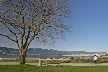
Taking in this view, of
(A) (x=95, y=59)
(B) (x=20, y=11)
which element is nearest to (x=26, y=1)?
(B) (x=20, y=11)

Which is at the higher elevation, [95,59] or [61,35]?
[61,35]

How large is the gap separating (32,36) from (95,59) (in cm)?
1254

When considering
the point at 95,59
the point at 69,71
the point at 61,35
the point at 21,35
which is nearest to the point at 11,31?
the point at 21,35

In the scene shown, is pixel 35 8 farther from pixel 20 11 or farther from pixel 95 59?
pixel 95 59

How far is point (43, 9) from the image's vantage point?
89.7 feet

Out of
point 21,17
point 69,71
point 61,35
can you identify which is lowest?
point 69,71

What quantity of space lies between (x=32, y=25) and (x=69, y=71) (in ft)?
26.8

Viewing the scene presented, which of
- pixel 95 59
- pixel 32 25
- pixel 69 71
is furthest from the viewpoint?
pixel 95 59

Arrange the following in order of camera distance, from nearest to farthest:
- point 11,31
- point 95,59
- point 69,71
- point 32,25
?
point 69,71 → point 32,25 → point 11,31 → point 95,59

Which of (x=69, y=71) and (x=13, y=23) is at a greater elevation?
(x=13, y=23)

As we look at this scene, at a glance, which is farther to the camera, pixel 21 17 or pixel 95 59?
pixel 95 59

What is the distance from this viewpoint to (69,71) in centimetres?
2041

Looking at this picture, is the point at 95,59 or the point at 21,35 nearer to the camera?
the point at 21,35

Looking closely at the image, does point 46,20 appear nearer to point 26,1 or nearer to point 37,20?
point 37,20
